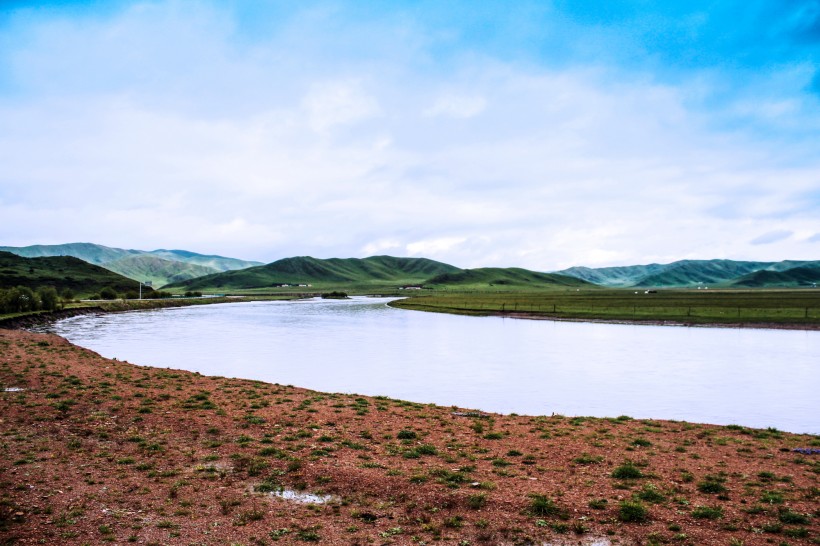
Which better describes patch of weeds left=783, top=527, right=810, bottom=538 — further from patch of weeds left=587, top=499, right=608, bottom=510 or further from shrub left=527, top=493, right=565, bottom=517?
shrub left=527, top=493, right=565, bottom=517

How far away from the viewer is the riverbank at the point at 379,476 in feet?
33.5

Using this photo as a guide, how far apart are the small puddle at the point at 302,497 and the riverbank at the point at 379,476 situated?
0.12 m

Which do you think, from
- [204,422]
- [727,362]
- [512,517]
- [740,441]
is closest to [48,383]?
[204,422]

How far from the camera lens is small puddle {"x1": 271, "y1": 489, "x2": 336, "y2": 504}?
11841 millimetres

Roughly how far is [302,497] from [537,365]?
90.7 feet

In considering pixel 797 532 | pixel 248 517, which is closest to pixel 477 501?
pixel 248 517

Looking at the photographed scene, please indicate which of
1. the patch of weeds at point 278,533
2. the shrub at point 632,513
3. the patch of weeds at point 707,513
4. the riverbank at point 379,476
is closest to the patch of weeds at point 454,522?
the riverbank at point 379,476

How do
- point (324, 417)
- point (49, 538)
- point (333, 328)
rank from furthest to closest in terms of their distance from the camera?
1. point (333, 328)
2. point (324, 417)
3. point (49, 538)

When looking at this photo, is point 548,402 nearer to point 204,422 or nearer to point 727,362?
point 204,422

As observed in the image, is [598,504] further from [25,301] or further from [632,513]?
[25,301]

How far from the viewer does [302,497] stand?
12.0 m

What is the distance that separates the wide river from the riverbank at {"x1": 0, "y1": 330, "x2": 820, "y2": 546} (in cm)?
577

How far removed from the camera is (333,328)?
68.6m

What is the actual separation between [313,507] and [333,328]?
5775 centimetres
